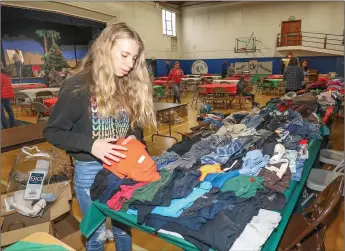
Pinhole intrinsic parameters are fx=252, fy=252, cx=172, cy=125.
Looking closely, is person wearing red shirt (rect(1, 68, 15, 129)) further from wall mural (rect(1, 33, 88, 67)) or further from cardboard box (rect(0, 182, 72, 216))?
cardboard box (rect(0, 182, 72, 216))

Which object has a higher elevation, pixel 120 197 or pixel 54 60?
pixel 54 60

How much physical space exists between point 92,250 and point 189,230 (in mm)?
798

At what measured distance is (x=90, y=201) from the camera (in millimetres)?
1466

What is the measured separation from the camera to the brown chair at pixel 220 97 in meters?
8.45

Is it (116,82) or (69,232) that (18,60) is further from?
(116,82)

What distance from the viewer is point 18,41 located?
10344mm

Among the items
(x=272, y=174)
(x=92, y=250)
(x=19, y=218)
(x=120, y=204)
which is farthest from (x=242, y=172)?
(x=19, y=218)

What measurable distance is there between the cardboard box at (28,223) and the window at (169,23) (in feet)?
54.7

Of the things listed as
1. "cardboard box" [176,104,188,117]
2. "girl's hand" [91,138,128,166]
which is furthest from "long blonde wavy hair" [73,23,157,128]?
"cardboard box" [176,104,188,117]

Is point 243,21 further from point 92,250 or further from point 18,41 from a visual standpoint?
point 92,250

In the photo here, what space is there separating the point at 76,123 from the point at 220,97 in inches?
306

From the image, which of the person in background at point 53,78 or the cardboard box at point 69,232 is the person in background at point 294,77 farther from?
the person in background at point 53,78

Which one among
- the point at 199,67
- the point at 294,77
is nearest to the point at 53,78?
the point at 294,77

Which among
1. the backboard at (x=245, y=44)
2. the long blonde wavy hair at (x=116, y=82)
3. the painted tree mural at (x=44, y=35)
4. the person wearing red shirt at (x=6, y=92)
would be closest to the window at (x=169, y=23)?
Result: the backboard at (x=245, y=44)
